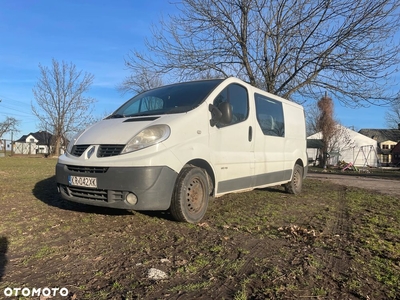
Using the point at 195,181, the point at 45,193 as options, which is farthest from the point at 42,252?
the point at 45,193

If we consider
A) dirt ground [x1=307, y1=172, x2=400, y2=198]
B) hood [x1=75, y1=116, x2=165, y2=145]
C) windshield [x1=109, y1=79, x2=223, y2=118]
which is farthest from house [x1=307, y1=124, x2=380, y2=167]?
hood [x1=75, y1=116, x2=165, y2=145]

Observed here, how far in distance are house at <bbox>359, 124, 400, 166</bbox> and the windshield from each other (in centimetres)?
6164

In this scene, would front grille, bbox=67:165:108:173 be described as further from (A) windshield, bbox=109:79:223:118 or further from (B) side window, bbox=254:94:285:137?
(B) side window, bbox=254:94:285:137

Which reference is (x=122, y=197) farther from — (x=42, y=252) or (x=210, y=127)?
(x=210, y=127)

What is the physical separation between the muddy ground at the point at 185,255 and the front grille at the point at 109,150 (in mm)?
951

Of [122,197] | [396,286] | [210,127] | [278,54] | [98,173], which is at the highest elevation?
[278,54]

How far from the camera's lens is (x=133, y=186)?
381 cm

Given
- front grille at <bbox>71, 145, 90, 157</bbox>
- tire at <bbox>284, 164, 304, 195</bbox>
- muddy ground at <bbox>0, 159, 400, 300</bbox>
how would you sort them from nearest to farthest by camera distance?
muddy ground at <bbox>0, 159, 400, 300</bbox> → front grille at <bbox>71, 145, 90, 157</bbox> → tire at <bbox>284, 164, 304, 195</bbox>

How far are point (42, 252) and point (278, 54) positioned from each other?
964 cm

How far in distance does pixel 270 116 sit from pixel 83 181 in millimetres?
3862

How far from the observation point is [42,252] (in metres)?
3.19

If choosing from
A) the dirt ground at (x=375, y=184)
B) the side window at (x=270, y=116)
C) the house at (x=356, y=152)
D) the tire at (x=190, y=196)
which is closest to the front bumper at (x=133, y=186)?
the tire at (x=190, y=196)

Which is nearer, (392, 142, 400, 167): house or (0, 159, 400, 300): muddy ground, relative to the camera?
(0, 159, 400, 300): muddy ground

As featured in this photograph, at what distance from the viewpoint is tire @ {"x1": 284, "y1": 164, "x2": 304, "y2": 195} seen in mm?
7719
